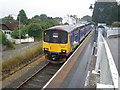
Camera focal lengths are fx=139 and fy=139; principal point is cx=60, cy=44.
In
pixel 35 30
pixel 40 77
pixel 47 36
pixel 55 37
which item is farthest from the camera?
pixel 35 30

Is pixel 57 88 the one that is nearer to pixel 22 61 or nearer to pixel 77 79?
pixel 77 79

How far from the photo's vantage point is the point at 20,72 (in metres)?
9.21

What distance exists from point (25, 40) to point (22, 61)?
1800cm

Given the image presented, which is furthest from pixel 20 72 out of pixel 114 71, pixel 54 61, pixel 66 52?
pixel 114 71

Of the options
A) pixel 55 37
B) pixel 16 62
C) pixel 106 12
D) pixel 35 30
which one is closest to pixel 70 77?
pixel 55 37

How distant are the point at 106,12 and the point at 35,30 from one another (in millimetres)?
44323

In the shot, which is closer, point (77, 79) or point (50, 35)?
point (77, 79)

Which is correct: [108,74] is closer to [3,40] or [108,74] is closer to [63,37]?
[63,37]

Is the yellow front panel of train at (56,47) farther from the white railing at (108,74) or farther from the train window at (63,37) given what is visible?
the white railing at (108,74)

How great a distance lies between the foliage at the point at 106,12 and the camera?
5516cm

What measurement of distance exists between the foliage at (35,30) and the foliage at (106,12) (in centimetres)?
3650

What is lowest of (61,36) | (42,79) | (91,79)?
(42,79)

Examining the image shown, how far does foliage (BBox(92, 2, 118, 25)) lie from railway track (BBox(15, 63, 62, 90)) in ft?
167

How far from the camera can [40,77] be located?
8383 millimetres
